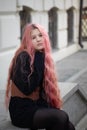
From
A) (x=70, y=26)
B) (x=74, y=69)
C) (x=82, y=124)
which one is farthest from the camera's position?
(x=70, y=26)

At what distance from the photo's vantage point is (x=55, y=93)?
3.88 meters

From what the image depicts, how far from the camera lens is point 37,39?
3.81m

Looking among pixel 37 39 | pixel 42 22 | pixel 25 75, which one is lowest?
pixel 42 22

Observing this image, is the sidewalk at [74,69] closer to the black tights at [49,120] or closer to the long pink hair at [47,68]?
the long pink hair at [47,68]

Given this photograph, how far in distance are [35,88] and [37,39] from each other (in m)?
0.42

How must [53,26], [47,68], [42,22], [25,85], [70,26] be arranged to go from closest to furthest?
[25,85], [47,68], [42,22], [53,26], [70,26]

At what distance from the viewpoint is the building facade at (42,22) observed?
24.7 ft

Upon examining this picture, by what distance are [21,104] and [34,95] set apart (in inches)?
5.3

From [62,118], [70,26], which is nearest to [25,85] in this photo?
[62,118]

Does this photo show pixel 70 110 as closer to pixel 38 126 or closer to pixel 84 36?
pixel 38 126

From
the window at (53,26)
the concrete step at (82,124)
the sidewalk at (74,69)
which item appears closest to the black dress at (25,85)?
the concrete step at (82,124)

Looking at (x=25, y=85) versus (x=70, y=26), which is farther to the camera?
(x=70, y=26)

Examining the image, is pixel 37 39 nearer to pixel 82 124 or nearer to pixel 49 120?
pixel 49 120

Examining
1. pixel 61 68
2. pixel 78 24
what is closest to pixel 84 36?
pixel 78 24
